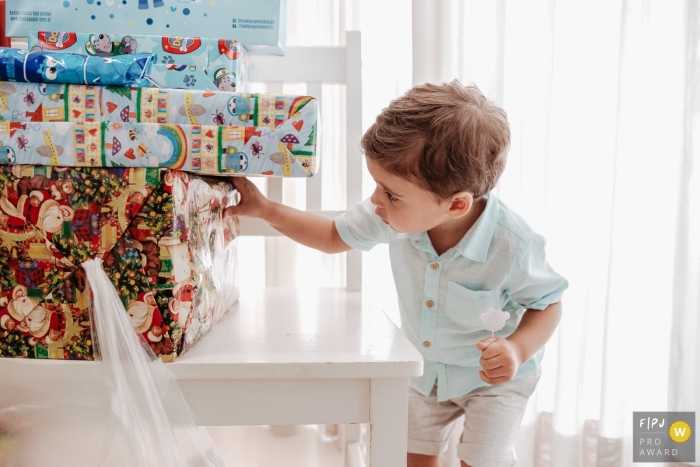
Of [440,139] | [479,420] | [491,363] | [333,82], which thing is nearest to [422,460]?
[479,420]

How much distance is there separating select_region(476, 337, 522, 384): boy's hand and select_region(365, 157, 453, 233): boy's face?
18cm

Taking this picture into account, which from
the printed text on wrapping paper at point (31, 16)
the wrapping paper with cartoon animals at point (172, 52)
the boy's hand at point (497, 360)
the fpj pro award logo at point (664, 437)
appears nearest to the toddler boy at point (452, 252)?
Result: the boy's hand at point (497, 360)

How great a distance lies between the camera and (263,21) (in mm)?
757

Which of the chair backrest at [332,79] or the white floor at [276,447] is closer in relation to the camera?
the chair backrest at [332,79]

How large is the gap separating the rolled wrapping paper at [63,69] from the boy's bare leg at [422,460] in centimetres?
74

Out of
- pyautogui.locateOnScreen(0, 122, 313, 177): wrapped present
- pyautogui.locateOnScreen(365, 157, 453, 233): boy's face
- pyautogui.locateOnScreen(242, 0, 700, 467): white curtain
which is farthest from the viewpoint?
pyautogui.locateOnScreen(242, 0, 700, 467): white curtain

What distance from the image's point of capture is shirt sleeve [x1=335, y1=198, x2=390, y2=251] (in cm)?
90

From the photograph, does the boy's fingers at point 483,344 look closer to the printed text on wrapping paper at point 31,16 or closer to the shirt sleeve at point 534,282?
the shirt sleeve at point 534,282

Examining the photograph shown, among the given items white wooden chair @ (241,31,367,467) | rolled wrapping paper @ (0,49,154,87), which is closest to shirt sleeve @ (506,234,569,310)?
white wooden chair @ (241,31,367,467)

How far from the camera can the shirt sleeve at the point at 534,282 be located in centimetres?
84

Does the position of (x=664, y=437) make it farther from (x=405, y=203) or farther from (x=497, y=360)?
(x=405, y=203)

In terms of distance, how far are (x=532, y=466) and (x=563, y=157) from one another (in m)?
0.65

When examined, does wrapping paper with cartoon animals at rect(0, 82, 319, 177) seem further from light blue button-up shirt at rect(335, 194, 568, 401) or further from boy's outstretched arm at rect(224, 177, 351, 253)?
light blue button-up shirt at rect(335, 194, 568, 401)

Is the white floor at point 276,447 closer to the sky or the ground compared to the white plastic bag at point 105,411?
closer to the ground
